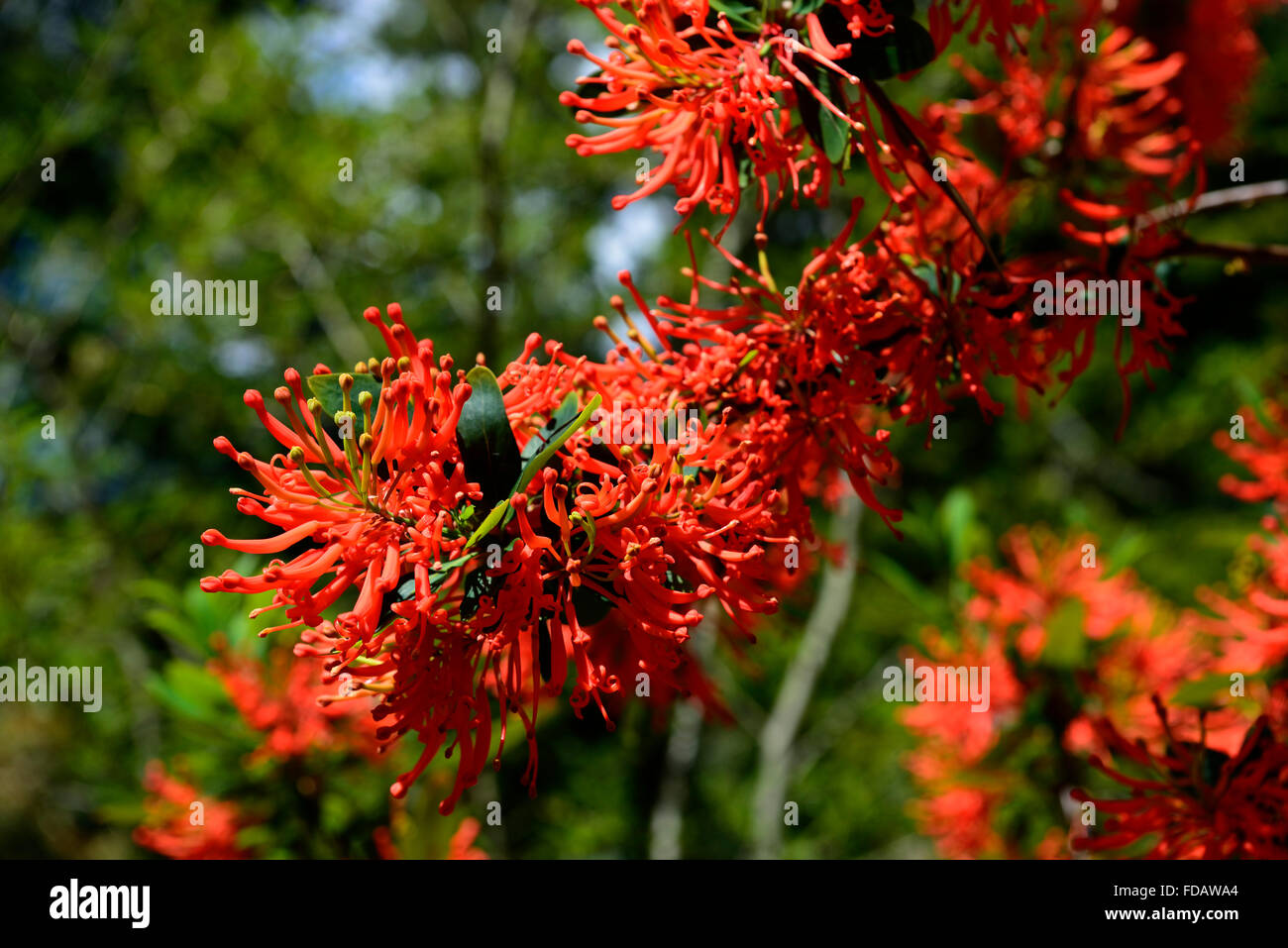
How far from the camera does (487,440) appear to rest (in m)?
0.85

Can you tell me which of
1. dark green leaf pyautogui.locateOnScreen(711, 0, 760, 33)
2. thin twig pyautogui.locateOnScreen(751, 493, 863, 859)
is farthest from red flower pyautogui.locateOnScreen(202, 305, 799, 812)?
thin twig pyautogui.locateOnScreen(751, 493, 863, 859)

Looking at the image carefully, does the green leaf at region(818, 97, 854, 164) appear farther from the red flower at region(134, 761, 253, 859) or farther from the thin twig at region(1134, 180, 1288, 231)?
the red flower at region(134, 761, 253, 859)

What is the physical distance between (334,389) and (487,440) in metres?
0.19

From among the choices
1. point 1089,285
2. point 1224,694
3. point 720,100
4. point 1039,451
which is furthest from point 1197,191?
point 1039,451

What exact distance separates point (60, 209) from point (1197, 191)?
16.8 feet

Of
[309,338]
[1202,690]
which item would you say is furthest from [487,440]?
[309,338]

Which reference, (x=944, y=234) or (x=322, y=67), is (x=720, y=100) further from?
(x=322, y=67)

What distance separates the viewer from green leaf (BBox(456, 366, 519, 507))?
0.85 m

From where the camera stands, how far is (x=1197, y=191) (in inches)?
49.8

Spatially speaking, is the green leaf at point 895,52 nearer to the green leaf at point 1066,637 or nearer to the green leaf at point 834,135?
the green leaf at point 834,135

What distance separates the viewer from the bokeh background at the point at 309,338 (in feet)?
12.1

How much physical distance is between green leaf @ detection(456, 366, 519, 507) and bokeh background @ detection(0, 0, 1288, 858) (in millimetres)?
1798

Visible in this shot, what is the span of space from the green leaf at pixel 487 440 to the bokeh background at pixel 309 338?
1798 millimetres

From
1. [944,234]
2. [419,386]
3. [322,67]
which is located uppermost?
[322,67]
